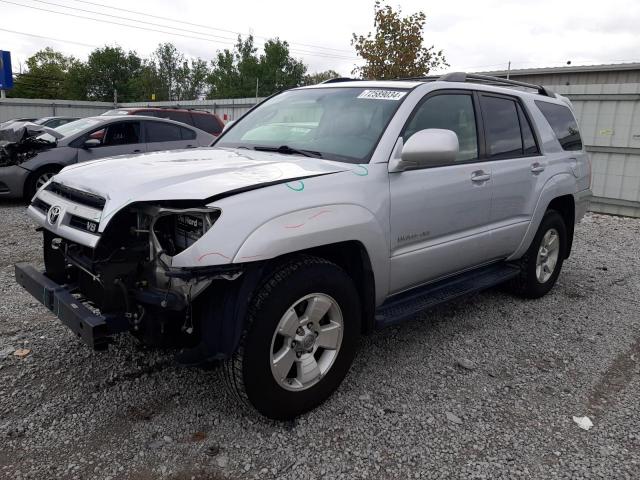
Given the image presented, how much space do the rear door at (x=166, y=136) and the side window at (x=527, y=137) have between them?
20.9 feet

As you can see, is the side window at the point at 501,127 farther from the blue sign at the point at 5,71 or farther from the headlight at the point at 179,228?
the blue sign at the point at 5,71

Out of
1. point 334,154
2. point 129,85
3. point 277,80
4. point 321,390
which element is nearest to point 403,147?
point 334,154

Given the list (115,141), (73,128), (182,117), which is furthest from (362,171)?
(182,117)

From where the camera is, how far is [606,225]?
30.7 feet

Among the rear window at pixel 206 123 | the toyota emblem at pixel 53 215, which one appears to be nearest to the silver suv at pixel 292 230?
the toyota emblem at pixel 53 215

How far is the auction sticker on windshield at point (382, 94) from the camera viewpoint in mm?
3416

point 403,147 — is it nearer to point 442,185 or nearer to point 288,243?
point 442,185

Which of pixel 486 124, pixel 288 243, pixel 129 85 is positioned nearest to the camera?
pixel 288 243

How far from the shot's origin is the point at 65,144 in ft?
27.7

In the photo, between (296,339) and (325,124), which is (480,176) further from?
(296,339)

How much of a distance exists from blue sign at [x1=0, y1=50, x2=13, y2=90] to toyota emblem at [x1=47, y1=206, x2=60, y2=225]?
2481 centimetres

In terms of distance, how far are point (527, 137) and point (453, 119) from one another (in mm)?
1116

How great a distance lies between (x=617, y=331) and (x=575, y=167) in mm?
1649

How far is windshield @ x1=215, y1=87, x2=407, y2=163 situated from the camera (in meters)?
3.24
